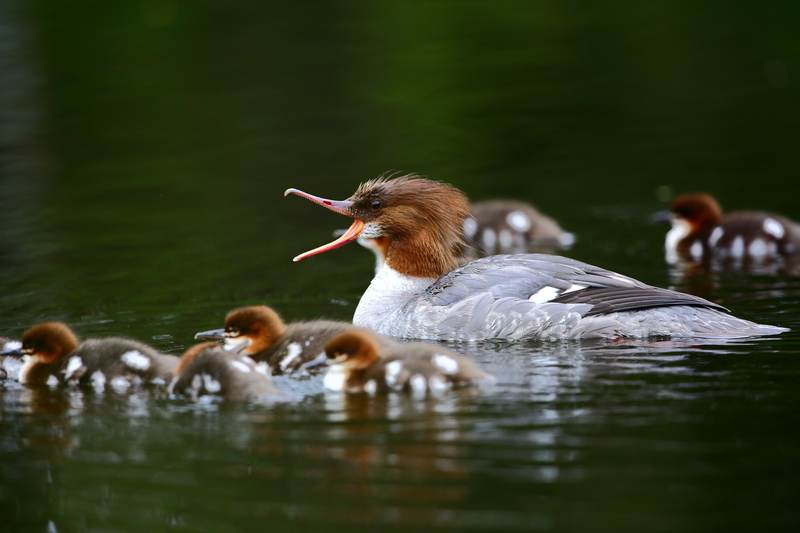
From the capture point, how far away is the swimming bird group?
7168mm

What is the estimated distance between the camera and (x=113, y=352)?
298 inches

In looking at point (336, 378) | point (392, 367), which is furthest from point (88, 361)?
point (392, 367)

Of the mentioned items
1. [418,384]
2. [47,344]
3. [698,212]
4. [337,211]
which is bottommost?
[418,384]

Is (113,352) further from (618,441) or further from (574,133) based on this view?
(574,133)

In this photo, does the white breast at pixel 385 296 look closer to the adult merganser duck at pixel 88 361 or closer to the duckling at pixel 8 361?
the adult merganser duck at pixel 88 361

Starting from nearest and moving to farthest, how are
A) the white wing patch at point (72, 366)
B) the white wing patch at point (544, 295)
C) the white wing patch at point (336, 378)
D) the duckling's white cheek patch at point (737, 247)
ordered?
the white wing patch at point (336, 378) → the white wing patch at point (72, 366) → the white wing patch at point (544, 295) → the duckling's white cheek patch at point (737, 247)

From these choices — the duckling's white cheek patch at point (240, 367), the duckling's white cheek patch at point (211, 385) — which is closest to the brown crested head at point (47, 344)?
the duckling's white cheek patch at point (211, 385)

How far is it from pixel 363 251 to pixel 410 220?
328 centimetres

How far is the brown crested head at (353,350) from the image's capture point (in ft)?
23.6

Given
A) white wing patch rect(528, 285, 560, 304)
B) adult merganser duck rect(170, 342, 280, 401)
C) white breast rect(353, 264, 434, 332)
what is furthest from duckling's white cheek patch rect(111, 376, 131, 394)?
white wing patch rect(528, 285, 560, 304)

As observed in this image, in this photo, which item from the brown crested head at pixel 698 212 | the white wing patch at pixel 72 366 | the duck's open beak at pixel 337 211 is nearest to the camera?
the white wing patch at pixel 72 366

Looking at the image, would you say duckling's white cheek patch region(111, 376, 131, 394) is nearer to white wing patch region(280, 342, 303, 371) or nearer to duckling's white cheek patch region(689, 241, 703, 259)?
white wing patch region(280, 342, 303, 371)

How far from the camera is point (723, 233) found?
12180 millimetres

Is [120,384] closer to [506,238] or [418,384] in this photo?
[418,384]
